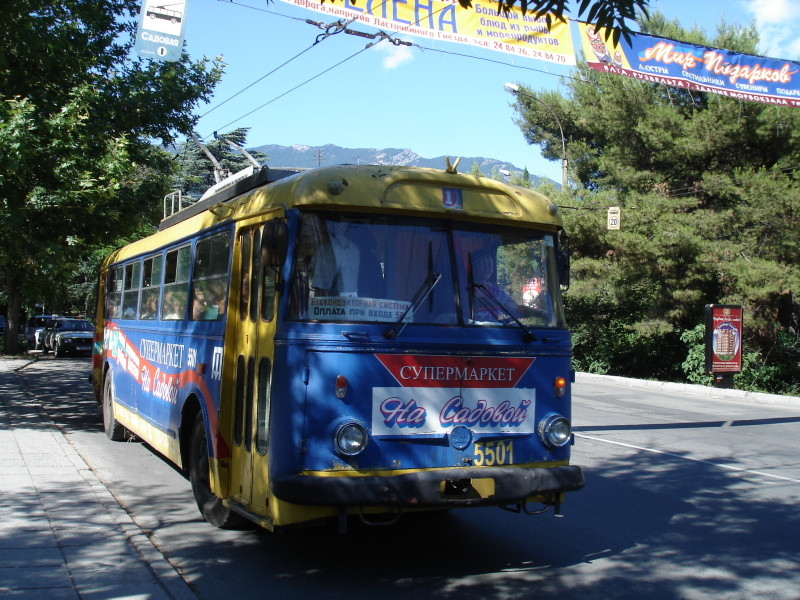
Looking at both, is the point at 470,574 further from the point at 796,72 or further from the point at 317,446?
the point at 796,72

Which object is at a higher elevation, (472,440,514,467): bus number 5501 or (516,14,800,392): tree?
(516,14,800,392): tree

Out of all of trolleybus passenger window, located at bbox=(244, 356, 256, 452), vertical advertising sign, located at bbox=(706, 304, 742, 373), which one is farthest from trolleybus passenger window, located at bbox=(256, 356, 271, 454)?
vertical advertising sign, located at bbox=(706, 304, 742, 373)

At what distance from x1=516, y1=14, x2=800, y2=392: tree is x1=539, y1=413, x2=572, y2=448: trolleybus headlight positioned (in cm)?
1853

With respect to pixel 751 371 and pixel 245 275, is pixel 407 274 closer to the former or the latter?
pixel 245 275

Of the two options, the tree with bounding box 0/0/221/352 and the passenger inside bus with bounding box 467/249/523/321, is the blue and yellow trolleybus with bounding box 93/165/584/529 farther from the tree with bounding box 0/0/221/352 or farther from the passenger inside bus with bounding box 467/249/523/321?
the tree with bounding box 0/0/221/352

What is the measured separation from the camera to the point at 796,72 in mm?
16266

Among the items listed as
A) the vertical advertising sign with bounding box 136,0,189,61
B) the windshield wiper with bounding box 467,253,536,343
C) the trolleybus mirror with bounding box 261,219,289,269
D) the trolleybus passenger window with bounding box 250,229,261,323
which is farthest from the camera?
the vertical advertising sign with bounding box 136,0,189,61

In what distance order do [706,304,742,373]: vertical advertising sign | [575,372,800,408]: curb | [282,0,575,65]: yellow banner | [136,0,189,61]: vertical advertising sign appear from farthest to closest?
1. [706,304,742,373]: vertical advertising sign
2. [575,372,800,408]: curb
3. [282,0,575,65]: yellow banner
4. [136,0,189,61]: vertical advertising sign

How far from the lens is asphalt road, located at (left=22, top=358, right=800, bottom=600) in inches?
222

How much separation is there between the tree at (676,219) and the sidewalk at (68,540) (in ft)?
63.8

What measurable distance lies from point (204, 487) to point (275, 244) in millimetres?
2739

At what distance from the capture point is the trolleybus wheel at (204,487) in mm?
6863

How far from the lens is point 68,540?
6.27 meters

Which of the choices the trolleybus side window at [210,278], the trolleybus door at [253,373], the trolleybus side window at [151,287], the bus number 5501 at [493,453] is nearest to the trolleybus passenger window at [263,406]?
the trolleybus door at [253,373]
